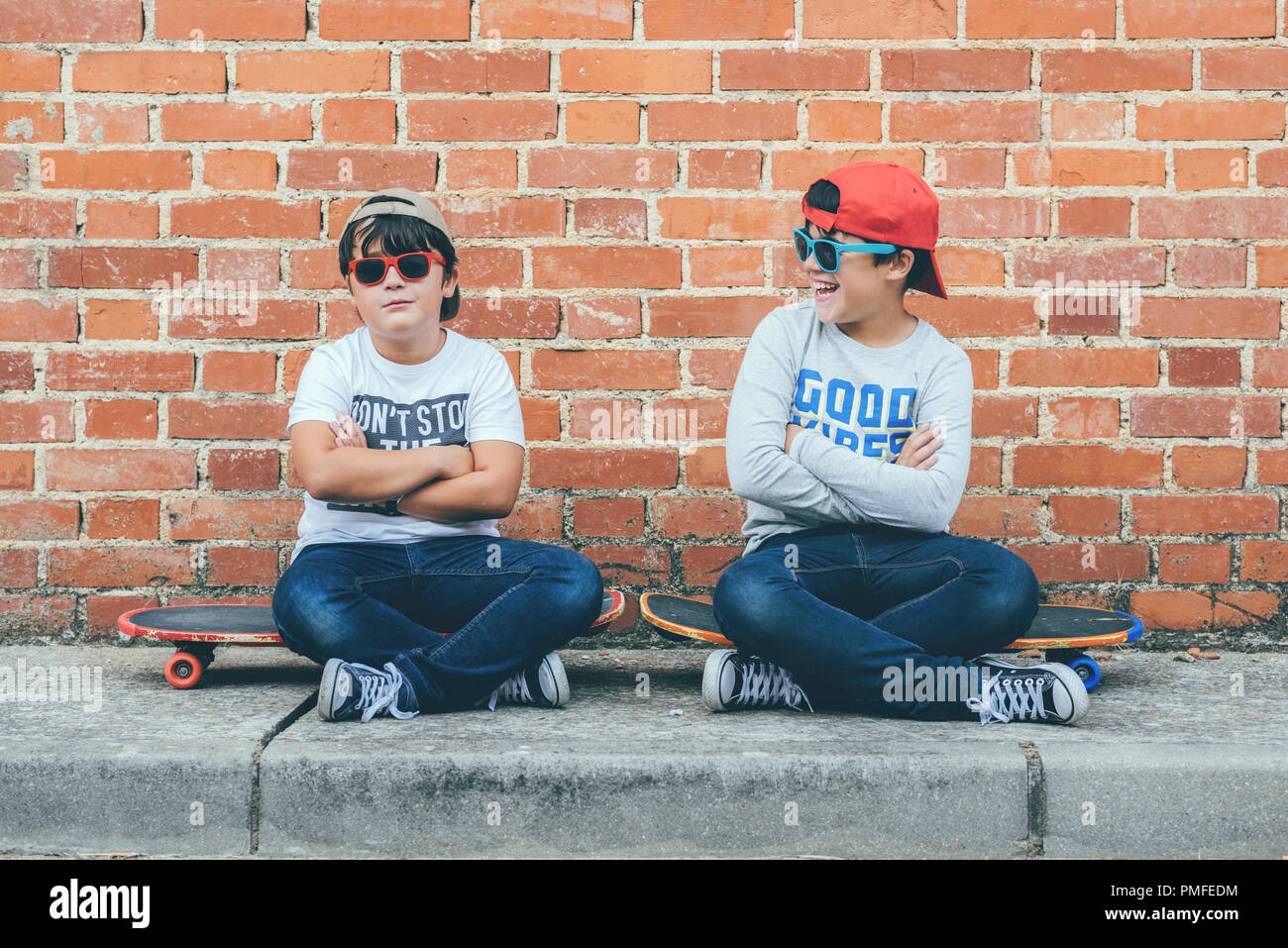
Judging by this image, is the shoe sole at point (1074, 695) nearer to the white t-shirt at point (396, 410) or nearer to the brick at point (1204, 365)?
the brick at point (1204, 365)

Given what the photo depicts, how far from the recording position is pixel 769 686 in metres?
2.37

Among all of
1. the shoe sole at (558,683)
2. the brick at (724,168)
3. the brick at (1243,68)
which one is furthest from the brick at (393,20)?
the brick at (1243,68)

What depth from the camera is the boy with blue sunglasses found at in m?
2.25

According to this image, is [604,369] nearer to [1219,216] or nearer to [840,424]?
[840,424]

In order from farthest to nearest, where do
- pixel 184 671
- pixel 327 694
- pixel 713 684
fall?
pixel 184 671 < pixel 713 684 < pixel 327 694

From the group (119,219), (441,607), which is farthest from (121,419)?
(441,607)

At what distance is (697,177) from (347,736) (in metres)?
1.61

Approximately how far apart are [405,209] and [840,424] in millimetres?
1065

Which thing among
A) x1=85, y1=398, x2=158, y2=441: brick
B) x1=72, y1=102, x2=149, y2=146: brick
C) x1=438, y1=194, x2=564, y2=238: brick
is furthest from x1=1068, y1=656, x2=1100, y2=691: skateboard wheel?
x1=72, y1=102, x2=149, y2=146: brick

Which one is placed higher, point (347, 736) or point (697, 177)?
point (697, 177)

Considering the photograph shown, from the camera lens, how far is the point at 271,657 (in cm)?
289

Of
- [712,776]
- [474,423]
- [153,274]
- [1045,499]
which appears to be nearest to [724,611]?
[712,776]

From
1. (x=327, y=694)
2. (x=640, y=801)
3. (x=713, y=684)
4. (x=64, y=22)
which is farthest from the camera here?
(x=64, y=22)

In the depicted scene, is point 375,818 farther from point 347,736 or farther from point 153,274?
point 153,274
